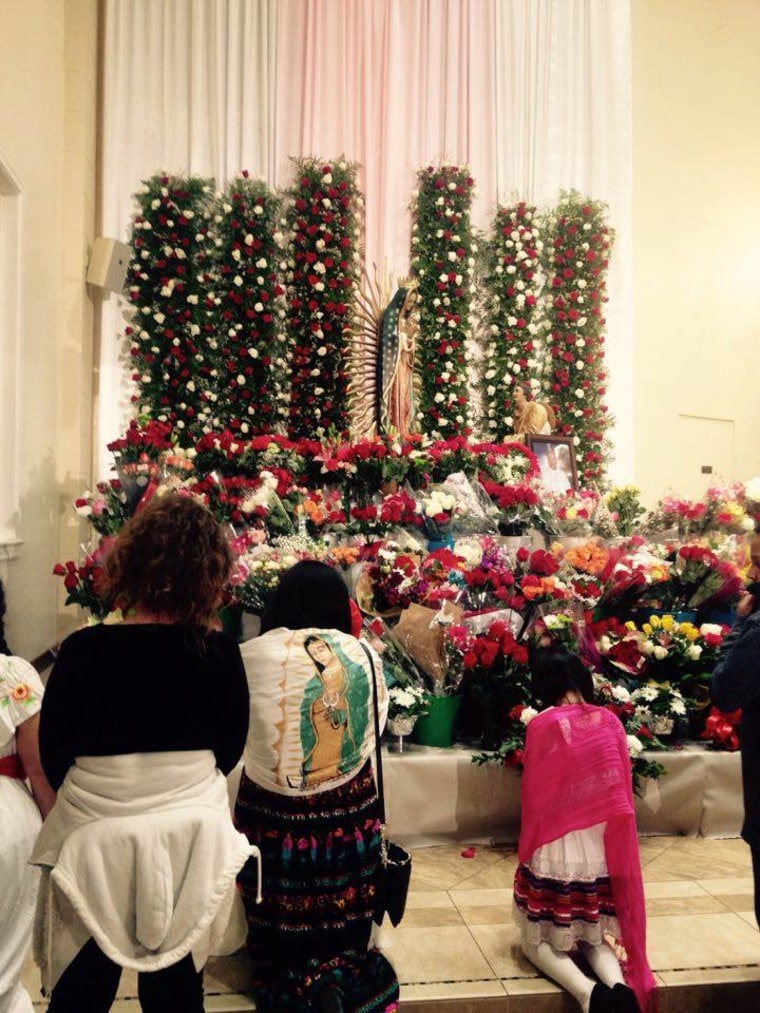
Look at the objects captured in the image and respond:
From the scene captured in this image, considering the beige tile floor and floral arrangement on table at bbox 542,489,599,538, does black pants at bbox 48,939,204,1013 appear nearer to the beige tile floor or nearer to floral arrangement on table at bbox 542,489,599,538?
the beige tile floor

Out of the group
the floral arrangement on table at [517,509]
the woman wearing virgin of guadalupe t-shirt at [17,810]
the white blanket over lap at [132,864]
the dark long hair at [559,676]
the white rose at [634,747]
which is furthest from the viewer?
the floral arrangement on table at [517,509]

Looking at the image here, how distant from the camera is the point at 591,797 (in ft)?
7.86

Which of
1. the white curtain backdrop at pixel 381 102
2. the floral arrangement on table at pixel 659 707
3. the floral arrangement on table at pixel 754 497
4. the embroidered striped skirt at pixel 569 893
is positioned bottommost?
the embroidered striped skirt at pixel 569 893

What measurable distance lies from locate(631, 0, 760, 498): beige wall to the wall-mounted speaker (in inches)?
216

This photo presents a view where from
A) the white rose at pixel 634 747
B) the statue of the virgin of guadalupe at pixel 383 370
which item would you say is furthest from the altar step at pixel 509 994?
the statue of the virgin of guadalupe at pixel 383 370

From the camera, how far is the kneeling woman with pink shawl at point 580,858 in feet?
7.65

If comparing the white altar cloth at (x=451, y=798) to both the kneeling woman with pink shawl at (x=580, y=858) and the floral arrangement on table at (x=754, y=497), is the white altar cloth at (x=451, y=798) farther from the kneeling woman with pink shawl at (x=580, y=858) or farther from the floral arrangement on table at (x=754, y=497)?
the floral arrangement on table at (x=754, y=497)

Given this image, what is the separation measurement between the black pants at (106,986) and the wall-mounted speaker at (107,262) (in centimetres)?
672

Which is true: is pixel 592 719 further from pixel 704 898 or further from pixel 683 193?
pixel 683 193

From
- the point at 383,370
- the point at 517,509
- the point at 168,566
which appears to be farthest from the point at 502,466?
the point at 168,566

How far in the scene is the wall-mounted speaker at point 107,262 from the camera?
745cm

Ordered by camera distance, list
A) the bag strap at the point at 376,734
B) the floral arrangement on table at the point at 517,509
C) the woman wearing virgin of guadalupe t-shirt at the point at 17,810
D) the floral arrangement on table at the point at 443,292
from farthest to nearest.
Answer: the floral arrangement on table at the point at 443,292, the floral arrangement on table at the point at 517,509, the bag strap at the point at 376,734, the woman wearing virgin of guadalupe t-shirt at the point at 17,810

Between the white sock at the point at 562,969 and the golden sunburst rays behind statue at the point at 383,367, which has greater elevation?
the golden sunburst rays behind statue at the point at 383,367

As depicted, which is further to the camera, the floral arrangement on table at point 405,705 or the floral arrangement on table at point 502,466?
the floral arrangement on table at point 502,466
